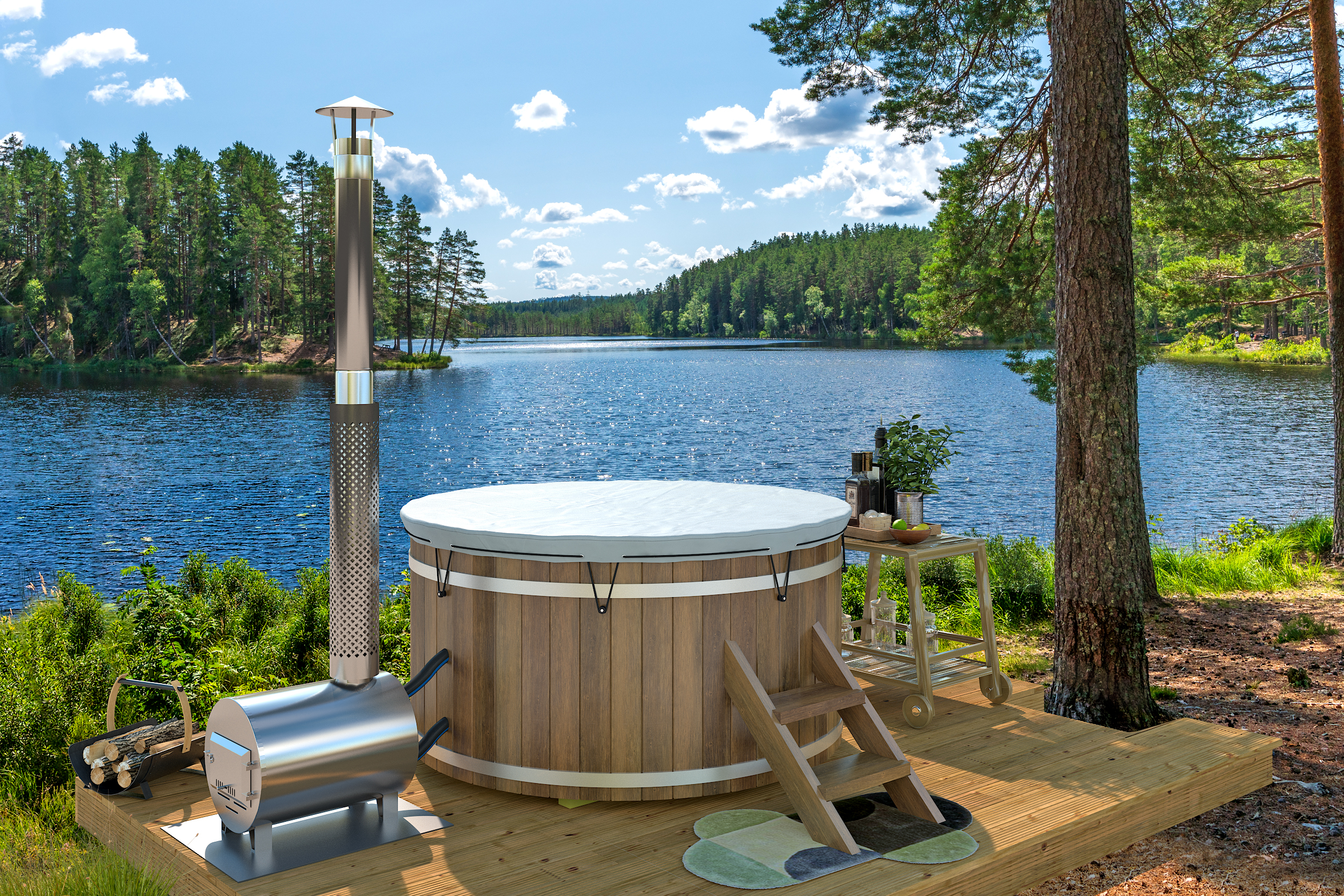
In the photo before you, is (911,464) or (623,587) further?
(911,464)

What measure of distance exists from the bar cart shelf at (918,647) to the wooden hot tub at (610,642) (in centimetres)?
92

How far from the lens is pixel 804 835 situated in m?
3.09

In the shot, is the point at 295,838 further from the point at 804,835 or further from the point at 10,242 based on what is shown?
the point at 10,242

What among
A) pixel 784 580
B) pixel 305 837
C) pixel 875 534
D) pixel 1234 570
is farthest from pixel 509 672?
pixel 1234 570

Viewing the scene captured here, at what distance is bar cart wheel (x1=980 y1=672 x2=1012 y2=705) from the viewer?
4.59 metres

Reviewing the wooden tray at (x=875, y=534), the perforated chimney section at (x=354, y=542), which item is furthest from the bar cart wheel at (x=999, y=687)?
the perforated chimney section at (x=354, y=542)

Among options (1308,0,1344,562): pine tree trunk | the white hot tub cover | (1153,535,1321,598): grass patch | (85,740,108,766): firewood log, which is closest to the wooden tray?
the white hot tub cover

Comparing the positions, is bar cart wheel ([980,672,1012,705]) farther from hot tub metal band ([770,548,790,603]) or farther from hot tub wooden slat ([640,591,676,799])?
hot tub wooden slat ([640,591,676,799])

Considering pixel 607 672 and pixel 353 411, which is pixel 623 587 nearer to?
pixel 607 672

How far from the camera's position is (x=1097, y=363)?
420cm

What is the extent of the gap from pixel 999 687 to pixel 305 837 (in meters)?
3.11

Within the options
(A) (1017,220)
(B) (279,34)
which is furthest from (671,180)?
(A) (1017,220)

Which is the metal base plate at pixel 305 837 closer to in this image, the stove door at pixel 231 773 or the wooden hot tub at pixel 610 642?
the stove door at pixel 231 773

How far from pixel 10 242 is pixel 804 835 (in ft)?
167
